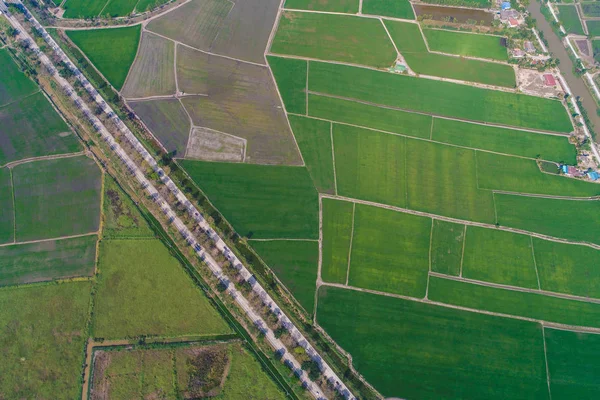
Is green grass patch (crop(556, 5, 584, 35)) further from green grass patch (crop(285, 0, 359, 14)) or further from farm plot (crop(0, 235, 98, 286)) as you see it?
farm plot (crop(0, 235, 98, 286))

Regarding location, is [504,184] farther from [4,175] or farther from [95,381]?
[4,175]

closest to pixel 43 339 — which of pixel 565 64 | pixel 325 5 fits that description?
pixel 325 5

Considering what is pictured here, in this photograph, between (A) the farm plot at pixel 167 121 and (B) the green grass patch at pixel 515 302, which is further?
(A) the farm plot at pixel 167 121

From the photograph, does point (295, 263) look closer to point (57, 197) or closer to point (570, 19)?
point (57, 197)

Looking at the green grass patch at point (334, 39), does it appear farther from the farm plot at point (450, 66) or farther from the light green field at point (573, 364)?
the light green field at point (573, 364)

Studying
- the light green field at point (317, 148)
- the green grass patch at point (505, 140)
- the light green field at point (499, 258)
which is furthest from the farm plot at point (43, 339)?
the green grass patch at point (505, 140)

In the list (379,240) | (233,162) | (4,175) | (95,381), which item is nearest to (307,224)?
(379,240)

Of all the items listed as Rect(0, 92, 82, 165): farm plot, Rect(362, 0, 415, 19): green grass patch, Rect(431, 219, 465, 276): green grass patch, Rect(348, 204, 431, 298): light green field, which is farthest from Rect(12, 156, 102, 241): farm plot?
Rect(362, 0, 415, 19): green grass patch
